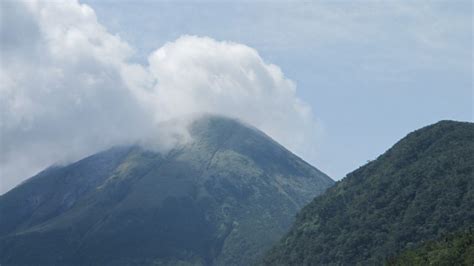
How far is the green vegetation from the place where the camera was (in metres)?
150

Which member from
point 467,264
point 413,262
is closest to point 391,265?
point 413,262

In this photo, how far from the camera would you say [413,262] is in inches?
6344

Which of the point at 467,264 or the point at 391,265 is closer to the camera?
the point at 467,264

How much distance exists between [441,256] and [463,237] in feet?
36.8

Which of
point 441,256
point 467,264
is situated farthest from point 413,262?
point 467,264

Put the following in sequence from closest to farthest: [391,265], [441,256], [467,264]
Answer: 1. [467,264]
2. [441,256]
3. [391,265]

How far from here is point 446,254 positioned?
154250 millimetres

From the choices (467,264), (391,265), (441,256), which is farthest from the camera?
(391,265)

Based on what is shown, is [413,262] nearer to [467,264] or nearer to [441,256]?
[441,256]

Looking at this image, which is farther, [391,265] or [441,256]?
[391,265]

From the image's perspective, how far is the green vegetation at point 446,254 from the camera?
150m

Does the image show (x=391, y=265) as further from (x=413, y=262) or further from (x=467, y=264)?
(x=467, y=264)

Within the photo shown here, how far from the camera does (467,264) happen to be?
144875 millimetres

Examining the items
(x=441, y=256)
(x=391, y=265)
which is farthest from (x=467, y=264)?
(x=391, y=265)
